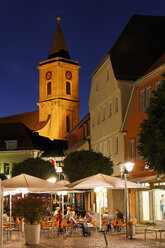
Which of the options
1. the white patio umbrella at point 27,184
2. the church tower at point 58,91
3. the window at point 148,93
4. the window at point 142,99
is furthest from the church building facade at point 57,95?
the white patio umbrella at point 27,184

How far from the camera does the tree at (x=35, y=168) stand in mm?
53219

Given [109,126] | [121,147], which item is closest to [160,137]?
[121,147]

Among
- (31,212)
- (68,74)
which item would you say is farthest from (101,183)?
(68,74)

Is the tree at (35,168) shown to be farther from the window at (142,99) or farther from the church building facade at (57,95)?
the church building facade at (57,95)

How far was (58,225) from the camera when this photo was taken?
87.4ft

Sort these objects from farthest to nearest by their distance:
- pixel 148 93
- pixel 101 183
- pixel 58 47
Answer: pixel 58 47
pixel 148 93
pixel 101 183

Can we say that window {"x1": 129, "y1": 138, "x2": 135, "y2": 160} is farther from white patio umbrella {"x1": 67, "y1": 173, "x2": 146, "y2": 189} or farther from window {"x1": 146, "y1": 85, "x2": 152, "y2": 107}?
white patio umbrella {"x1": 67, "y1": 173, "x2": 146, "y2": 189}

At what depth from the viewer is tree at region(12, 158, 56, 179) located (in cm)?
5322

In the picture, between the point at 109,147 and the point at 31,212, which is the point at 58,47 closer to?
the point at 109,147

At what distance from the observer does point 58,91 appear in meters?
124

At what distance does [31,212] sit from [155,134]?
5.73 metres

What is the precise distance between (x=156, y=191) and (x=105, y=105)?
1365 cm

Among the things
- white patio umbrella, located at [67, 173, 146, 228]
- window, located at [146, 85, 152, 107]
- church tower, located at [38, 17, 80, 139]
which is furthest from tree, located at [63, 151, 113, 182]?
church tower, located at [38, 17, 80, 139]

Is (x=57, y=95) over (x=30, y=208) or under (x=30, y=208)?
over
